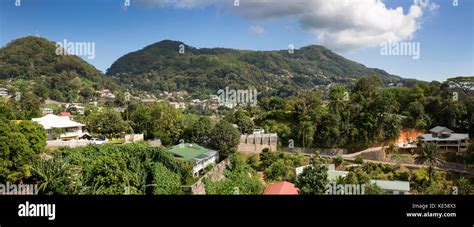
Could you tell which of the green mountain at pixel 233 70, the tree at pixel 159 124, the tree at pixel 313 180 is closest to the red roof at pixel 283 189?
the tree at pixel 313 180

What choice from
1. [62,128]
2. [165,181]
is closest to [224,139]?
[165,181]

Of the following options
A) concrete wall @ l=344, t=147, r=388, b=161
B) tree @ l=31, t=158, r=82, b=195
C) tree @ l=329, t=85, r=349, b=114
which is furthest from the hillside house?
tree @ l=31, t=158, r=82, b=195

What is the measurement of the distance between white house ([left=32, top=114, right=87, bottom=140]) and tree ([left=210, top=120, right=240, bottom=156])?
21.6 ft

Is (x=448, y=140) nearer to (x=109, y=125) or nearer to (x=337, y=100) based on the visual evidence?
(x=337, y=100)

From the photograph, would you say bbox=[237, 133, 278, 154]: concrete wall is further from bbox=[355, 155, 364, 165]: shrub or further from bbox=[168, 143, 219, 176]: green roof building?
bbox=[355, 155, 364, 165]: shrub

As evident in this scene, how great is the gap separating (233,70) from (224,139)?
62.3 m

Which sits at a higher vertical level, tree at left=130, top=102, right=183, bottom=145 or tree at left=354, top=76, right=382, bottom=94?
tree at left=354, top=76, right=382, bottom=94

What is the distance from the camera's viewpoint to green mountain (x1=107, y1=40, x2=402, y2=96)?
73.6 metres

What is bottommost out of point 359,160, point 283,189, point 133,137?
point 283,189

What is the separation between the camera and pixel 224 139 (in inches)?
588
